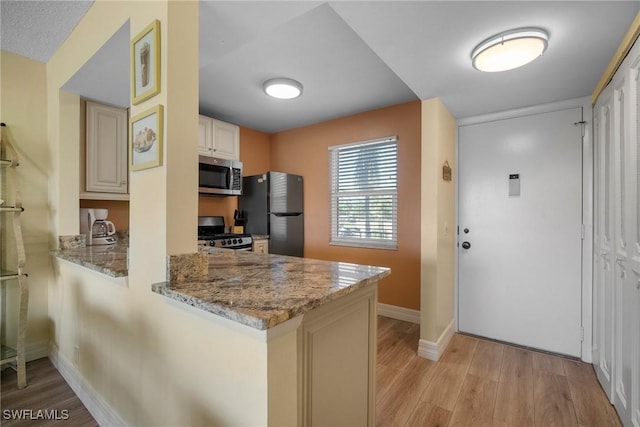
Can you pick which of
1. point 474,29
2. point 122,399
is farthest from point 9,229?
point 474,29

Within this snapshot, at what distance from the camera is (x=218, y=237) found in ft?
10.2

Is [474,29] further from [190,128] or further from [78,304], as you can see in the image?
[78,304]

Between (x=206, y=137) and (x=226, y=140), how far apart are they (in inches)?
11.4

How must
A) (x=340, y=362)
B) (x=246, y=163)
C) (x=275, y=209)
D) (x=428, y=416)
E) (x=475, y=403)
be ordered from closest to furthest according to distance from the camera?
(x=340, y=362)
(x=428, y=416)
(x=475, y=403)
(x=275, y=209)
(x=246, y=163)

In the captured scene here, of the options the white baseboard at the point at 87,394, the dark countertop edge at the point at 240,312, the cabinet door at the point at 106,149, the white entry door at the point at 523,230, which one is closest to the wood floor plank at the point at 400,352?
the white entry door at the point at 523,230

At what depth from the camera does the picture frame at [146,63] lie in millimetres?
1143

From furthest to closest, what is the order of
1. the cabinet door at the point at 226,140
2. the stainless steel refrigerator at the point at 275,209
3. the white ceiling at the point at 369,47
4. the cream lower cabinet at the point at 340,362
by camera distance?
1. the stainless steel refrigerator at the point at 275,209
2. the cabinet door at the point at 226,140
3. the white ceiling at the point at 369,47
4. the cream lower cabinet at the point at 340,362

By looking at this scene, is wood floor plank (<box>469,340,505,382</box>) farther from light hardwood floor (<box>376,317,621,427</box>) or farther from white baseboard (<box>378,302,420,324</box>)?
white baseboard (<box>378,302,420,324</box>)

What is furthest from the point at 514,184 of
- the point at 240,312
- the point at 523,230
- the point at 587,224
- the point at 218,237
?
the point at 218,237

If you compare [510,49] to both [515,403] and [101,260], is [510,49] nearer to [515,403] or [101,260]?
[515,403]

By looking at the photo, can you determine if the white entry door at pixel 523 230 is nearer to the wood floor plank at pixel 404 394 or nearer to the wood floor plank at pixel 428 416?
the wood floor plank at pixel 404 394

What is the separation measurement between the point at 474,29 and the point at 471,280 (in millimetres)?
2239

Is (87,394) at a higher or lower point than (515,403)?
higher

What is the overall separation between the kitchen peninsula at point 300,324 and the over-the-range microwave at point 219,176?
1.84 metres
